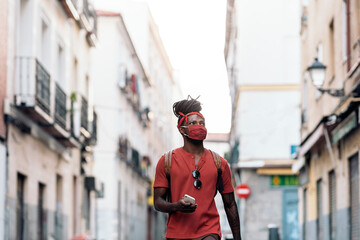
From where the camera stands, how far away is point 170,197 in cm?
625

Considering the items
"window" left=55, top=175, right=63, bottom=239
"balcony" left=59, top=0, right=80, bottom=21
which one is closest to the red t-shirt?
"balcony" left=59, top=0, right=80, bottom=21

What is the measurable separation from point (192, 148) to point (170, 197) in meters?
0.39

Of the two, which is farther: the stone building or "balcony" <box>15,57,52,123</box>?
"balcony" <box>15,57,52,123</box>

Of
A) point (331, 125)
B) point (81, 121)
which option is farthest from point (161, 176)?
point (81, 121)

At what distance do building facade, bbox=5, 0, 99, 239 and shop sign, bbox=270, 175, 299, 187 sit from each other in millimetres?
8982

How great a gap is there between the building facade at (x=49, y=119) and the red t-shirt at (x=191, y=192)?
1119cm

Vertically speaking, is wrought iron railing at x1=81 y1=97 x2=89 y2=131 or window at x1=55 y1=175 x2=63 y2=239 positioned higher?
wrought iron railing at x1=81 y1=97 x2=89 y2=131

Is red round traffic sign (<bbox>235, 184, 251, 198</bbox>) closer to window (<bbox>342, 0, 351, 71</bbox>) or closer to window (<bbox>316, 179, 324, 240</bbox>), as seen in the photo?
window (<bbox>316, 179, 324, 240</bbox>)

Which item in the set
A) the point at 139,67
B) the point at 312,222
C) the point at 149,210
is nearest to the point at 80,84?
the point at 312,222

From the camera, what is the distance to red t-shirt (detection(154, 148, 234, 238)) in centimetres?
606

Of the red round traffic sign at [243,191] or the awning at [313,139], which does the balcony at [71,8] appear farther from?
the red round traffic sign at [243,191]

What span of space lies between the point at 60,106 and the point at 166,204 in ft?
51.6

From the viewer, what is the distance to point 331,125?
17.2 metres

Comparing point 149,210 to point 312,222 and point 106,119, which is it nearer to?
point 106,119
